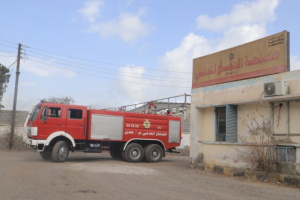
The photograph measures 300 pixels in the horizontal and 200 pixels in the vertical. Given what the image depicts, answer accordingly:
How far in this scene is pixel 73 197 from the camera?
20.5 ft

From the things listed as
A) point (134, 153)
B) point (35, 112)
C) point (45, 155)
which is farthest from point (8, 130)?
point (134, 153)

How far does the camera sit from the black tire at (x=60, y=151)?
13.0m

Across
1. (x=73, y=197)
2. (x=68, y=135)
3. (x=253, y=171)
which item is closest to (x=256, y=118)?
(x=253, y=171)

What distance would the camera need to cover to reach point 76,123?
45.2ft

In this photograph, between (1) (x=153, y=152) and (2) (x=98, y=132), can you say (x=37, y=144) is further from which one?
(1) (x=153, y=152)

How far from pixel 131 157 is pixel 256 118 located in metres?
7.05

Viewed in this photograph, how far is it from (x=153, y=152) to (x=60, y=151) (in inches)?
196

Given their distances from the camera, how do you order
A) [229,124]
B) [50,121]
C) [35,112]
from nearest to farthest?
[229,124] → [50,121] → [35,112]

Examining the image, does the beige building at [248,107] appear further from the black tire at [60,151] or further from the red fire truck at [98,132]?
the black tire at [60,151]

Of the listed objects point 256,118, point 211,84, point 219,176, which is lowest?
point 219,176

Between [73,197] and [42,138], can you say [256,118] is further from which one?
[42,138]

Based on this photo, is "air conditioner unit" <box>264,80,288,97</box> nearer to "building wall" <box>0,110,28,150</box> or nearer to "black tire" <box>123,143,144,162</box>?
"black tire" <box>123,143,144,162</box>

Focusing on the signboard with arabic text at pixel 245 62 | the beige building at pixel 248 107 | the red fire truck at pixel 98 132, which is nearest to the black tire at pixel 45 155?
the red fire truck at pixel 98 132

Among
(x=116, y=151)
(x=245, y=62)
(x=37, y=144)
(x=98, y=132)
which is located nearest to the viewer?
(x=245, y=62)
